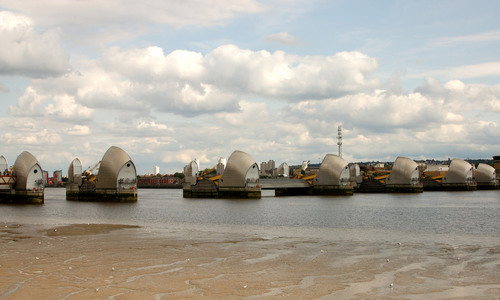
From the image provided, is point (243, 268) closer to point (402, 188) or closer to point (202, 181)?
point (202, 181)

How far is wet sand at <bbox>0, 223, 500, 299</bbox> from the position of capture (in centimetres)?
1304

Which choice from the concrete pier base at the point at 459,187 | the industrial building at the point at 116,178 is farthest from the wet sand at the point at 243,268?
the concrete pier base at the point at 459,187

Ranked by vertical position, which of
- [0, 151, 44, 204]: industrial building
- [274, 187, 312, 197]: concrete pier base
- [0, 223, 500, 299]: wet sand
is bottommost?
[0, 223, 500, 299]: wet sand

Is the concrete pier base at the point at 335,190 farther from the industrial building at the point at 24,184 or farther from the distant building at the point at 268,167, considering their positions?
the industrial building at the point at 24,184

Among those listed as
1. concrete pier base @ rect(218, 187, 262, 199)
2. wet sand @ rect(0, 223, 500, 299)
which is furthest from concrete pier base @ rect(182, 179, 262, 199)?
wet sand @ rect(0, 223, 500, 299)

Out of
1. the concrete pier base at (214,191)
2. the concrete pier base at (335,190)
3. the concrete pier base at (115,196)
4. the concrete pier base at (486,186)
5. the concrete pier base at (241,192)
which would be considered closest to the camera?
the concrete pier base at (115,196)

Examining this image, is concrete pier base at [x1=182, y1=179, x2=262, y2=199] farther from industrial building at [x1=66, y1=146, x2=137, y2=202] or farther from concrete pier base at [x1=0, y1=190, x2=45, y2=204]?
concrete pier base at [x1=0, y1=190, x2=45, y2=204]

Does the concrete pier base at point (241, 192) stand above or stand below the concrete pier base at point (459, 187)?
above

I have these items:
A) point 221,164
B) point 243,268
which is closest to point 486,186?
point 221,164

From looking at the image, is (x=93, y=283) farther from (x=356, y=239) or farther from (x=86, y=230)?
(x=86, y=230)

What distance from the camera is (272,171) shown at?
129m

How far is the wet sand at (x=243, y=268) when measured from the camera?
1304 centimetres

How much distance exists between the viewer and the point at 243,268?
16531 millimetres

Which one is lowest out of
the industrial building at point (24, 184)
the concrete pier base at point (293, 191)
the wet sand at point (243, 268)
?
the wet sand at point (243, 268)
